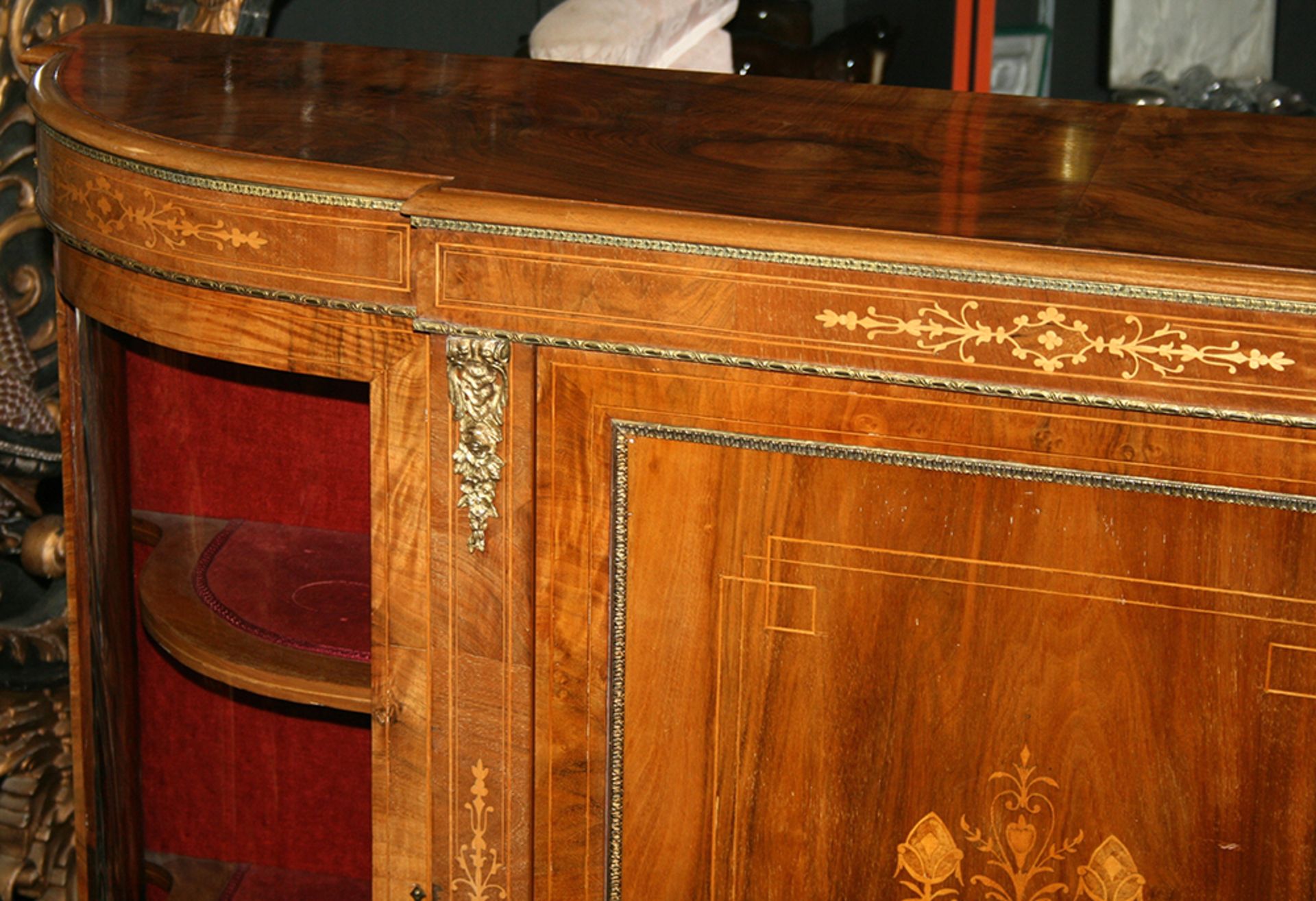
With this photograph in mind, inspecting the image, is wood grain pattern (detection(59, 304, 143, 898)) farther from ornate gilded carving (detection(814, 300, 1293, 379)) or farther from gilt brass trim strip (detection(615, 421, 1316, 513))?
ornate gilded carving (detection(814, 300, 1293, 379))

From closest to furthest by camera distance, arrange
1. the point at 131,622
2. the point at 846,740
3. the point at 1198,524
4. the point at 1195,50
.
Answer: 1. the point at 1198,524
2. the point at 846,740
3. the point at 131,622
4. the point at 1195,50

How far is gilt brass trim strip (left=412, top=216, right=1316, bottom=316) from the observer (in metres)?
1.13

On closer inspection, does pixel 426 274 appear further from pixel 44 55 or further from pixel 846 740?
pixel 44 55

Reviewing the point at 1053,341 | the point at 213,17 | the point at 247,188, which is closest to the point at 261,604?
the point at 247,188

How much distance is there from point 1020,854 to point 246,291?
0.73m

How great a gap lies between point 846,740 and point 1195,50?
6.41 ft

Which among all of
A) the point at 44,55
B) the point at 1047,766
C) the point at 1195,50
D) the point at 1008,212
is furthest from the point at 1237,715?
the point at 1195,50

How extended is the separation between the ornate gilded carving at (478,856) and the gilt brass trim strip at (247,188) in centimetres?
46

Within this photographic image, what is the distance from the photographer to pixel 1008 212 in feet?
4.19

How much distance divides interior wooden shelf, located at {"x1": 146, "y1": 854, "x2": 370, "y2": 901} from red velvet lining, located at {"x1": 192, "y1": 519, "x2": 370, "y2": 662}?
275mm

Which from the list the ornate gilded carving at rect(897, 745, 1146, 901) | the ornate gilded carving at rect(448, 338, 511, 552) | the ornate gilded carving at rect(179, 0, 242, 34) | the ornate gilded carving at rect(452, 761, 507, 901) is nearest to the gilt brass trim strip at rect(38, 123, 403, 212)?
the ornate gilded carving at rect(448, 338, 511, 552)

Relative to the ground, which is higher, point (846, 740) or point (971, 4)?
point (971, 4)

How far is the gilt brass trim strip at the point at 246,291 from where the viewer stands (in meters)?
1.30

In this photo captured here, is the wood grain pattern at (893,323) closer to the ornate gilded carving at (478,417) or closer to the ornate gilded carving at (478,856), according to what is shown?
the ornate gilded carving at (478,417)
